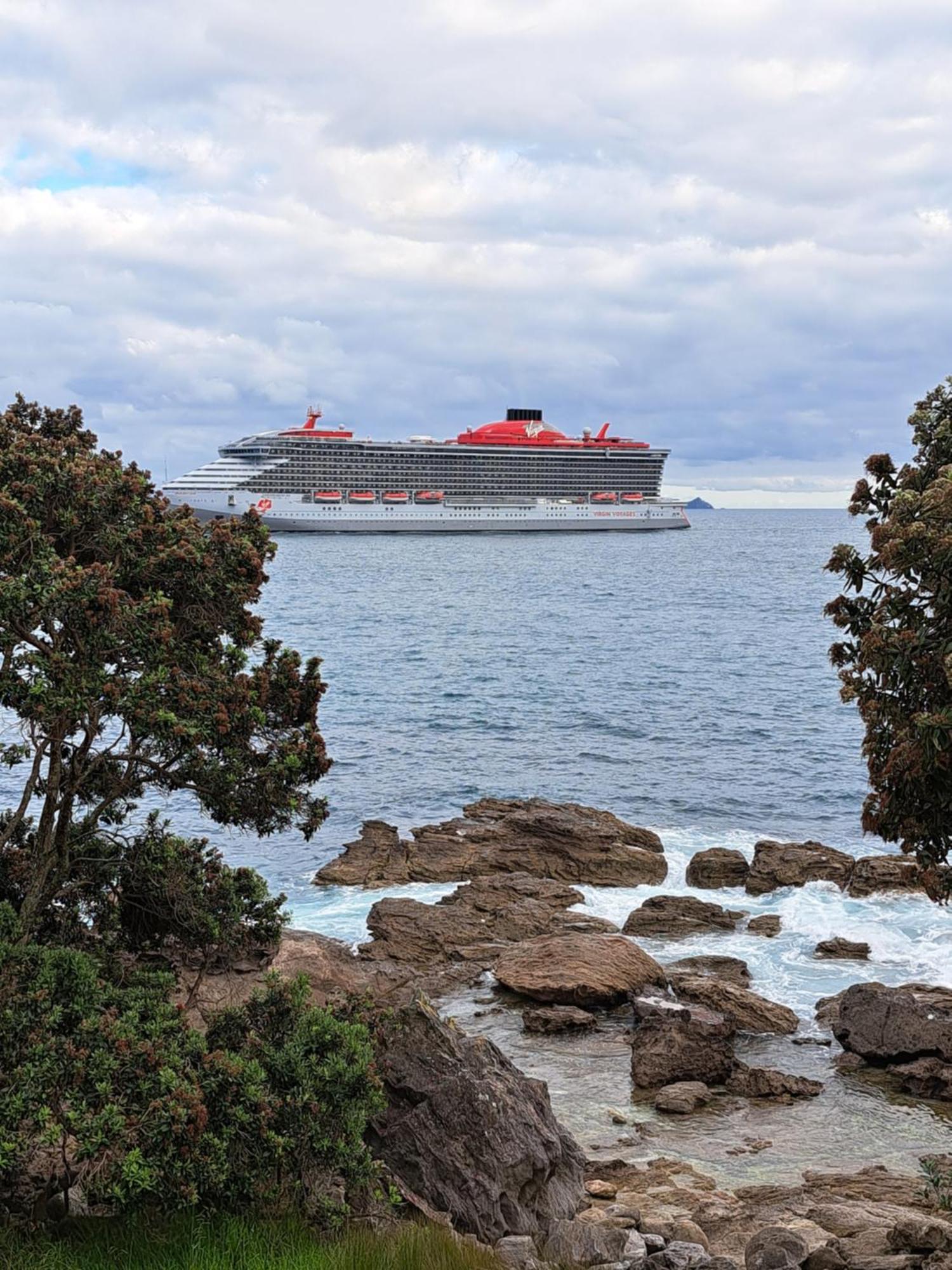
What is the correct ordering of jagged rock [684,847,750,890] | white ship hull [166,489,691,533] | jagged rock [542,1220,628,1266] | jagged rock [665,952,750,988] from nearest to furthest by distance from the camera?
jagged rock [542,1220,628,1266], jagged rock [665,952,750,988], jagged rock [684,847,750,890], white ship hull [166,489,691,533]

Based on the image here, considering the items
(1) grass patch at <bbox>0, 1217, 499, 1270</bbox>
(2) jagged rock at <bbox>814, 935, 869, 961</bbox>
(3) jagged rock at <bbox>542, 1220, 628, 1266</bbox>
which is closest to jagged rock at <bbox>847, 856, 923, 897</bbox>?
(2) jagged rock at <bbox>814, 935, 869, 961</bbox>

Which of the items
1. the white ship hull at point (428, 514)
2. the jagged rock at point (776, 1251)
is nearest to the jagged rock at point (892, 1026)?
the jagged rock at point (776, 1251)

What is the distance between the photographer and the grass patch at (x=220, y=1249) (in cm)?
610

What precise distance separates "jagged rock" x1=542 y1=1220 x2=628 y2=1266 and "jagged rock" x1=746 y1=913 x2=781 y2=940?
974 cm

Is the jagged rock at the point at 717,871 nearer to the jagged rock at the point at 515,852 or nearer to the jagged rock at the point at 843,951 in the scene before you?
the jagged rock at the point at 515,852

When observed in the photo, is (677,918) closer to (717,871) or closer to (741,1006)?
(717,871)

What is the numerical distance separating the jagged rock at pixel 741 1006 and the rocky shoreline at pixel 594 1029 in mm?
24

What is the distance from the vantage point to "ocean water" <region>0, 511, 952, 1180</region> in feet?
39.2

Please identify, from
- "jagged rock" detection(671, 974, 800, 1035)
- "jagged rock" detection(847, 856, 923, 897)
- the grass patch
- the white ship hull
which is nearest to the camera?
the grass patch

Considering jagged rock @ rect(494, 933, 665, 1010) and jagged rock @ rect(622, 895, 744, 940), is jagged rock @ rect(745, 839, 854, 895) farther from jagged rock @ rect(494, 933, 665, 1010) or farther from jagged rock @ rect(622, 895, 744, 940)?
jagged rock @ rect(494, 933, 665, 1010)

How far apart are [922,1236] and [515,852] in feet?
40.5

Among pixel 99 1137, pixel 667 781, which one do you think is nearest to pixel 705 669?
pixel 667 781

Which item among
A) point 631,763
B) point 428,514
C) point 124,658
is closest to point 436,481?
point 428,514

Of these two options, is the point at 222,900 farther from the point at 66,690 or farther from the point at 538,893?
the point at 538,893
